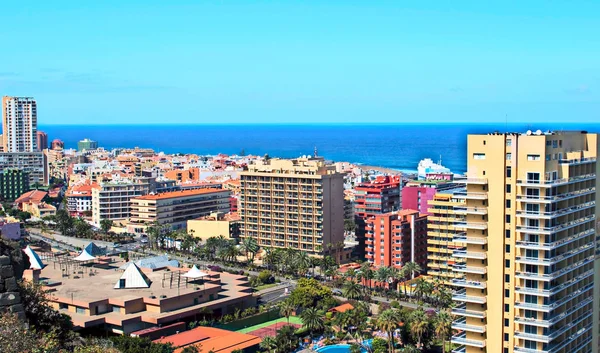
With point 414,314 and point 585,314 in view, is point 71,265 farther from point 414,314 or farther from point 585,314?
point 585,314

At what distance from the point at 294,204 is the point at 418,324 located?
32.4m

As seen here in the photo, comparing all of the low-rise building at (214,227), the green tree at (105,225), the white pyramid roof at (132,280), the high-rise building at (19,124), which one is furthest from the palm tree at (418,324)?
the high-rise building at (19,124)

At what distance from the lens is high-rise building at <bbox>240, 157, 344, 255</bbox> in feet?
260

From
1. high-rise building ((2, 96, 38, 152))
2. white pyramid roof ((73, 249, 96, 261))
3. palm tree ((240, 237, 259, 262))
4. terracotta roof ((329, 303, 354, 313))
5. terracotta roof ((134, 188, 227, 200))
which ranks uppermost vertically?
high-rise building ((2, 96, 38, 152))

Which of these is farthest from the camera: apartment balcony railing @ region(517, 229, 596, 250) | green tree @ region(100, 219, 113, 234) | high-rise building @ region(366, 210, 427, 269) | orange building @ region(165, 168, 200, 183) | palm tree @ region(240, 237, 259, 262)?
orange building @ region(165, 168, 200, 183)

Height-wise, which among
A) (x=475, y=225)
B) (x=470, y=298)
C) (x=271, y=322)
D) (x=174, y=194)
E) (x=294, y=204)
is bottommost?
(x=271, y=322)

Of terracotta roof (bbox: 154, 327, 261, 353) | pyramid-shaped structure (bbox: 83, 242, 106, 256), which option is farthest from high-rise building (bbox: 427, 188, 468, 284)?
pyramid-shaped structure (bbox: 83, 242, 106, 256)

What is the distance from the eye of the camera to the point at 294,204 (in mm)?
80312

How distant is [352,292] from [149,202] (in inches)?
1695

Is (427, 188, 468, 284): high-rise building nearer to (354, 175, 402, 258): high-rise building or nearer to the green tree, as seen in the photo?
(354, 175, 402, 258): high-rise building

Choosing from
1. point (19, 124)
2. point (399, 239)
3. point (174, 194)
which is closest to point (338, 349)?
point (399, 239)

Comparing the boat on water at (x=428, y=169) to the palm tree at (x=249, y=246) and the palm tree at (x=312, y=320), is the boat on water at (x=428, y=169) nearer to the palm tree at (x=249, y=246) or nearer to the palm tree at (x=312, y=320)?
the palm tree at (x=249, y=246)

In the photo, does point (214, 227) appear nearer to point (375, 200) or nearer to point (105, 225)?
point (105, 225)

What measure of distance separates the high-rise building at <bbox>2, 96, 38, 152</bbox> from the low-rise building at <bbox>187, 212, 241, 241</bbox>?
84198 mm
